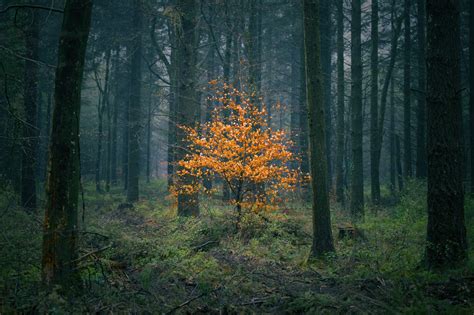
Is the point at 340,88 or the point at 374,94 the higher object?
the point at 340,88

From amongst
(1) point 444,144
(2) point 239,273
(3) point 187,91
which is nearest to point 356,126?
(3) point 187,91

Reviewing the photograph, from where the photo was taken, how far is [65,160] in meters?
5.18

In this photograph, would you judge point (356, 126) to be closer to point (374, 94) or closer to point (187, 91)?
point (374, 94)

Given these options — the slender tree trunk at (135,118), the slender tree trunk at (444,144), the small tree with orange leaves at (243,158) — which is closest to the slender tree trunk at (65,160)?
the small tree with orange leaves at (243,158)

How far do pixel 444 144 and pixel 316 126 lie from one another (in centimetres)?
263

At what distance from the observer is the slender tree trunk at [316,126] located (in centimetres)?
820

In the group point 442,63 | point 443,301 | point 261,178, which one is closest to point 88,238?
point 261,178

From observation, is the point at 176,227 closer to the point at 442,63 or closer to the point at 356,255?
the point at 356,255

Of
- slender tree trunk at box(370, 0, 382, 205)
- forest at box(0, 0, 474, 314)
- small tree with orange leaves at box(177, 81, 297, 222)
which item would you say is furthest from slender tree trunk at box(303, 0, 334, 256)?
slender tree trunk at box(370, 0, 382, 205)

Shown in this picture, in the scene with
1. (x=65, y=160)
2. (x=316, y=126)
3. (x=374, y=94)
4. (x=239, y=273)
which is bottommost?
(x=239, y=273)

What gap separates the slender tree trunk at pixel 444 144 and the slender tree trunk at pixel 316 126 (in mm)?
2287

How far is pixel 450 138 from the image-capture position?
6309mm

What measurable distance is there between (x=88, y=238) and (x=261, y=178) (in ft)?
15.6

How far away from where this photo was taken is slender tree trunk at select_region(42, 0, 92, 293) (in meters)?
5.15
